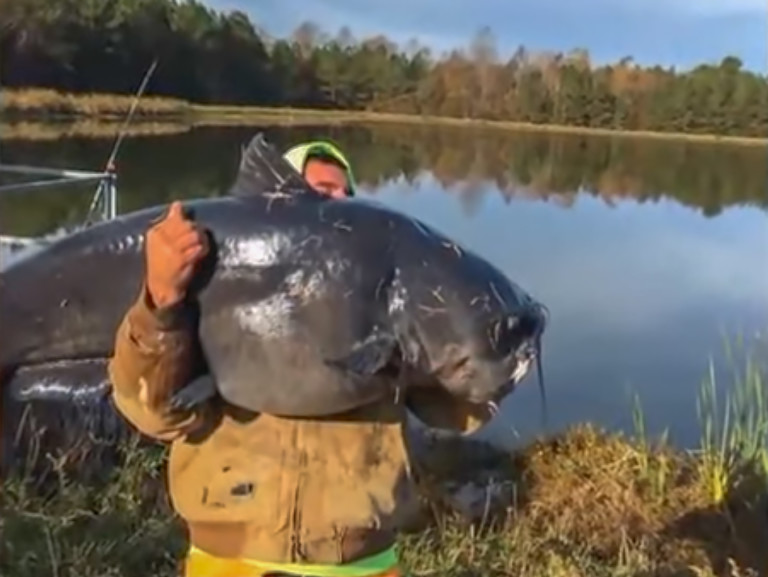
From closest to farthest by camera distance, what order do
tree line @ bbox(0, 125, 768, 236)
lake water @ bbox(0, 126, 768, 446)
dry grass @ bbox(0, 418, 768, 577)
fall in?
1. dry grass @ bbox(0, 418, 768, 577)
2. lake water @ bbox(0, 126, 768, 446)
3. tree line @ bbox(0, 125, 768, 236)

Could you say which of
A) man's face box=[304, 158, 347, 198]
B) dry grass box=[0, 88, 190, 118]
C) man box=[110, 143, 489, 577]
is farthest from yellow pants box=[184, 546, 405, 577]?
dry grass box=[0, 88, 190, 118]

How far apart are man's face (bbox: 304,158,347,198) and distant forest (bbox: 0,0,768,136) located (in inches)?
215

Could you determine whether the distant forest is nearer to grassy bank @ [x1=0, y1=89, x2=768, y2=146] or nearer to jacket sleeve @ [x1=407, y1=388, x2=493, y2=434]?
grassy bank @ [x1=0, y1=89, x2=768, y2=146]

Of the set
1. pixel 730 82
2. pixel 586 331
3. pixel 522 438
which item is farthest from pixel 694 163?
pixel 522 438

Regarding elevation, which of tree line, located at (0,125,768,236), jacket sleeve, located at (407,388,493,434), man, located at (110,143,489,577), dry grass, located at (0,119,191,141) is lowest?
tree line, located at (0,125,768,236)

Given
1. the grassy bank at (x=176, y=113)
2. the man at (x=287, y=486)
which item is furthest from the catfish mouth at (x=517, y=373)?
the grassy bank at (x=176, y=113)

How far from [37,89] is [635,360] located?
476 cm

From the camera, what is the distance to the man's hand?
162 cm

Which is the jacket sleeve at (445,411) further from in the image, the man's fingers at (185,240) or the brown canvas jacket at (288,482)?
the man's fingers at (185,240)

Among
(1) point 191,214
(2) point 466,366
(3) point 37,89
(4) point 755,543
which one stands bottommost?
(4) point 755,543

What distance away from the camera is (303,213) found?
68.7 inches

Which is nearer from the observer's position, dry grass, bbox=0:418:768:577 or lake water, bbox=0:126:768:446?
dry grass, bbox=0:418:768:577

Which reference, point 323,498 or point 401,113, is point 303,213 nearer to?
point 323,498

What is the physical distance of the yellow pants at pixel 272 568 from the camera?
178 cm
